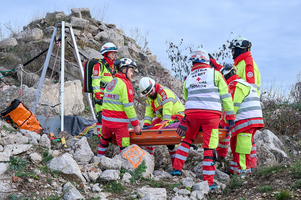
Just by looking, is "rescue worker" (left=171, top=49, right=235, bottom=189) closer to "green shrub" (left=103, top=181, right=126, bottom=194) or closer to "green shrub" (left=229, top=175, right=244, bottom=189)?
"green shrub" (left=229, top=175, right=244, bottom=189)

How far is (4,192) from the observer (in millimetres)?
3334

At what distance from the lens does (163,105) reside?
216 inches

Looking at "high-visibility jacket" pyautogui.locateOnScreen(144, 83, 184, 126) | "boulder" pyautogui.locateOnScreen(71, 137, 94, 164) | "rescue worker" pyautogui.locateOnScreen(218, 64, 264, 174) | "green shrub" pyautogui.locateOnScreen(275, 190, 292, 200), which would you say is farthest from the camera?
"high-visibility jacket" pyautogui.locateOnScreen(144, 83, 184, 126)

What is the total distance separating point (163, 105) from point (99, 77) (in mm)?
1881

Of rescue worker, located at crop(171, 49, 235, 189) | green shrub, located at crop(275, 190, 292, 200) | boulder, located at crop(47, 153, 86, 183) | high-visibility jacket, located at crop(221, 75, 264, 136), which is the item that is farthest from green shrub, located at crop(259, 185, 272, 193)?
boulder, located at crop(47, 153, 86, 183)

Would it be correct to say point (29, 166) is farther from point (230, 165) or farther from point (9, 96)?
point (9, 96)

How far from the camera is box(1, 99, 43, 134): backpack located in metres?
5.74

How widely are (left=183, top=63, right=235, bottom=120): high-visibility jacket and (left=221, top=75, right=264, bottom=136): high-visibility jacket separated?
53 cm

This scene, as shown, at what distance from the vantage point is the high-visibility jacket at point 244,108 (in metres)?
4.82

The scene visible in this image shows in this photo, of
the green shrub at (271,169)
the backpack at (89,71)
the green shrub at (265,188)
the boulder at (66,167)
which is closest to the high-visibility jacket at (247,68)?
the green shrub at (271,169)

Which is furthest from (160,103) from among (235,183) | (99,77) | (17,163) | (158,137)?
(17,163)

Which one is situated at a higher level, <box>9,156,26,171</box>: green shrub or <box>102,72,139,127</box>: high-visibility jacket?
<box>102,72,139,127</box>: high-visibility jacket

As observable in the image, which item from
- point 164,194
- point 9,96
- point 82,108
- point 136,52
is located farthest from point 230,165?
point 136,52

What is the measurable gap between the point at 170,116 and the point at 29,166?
101 inches
